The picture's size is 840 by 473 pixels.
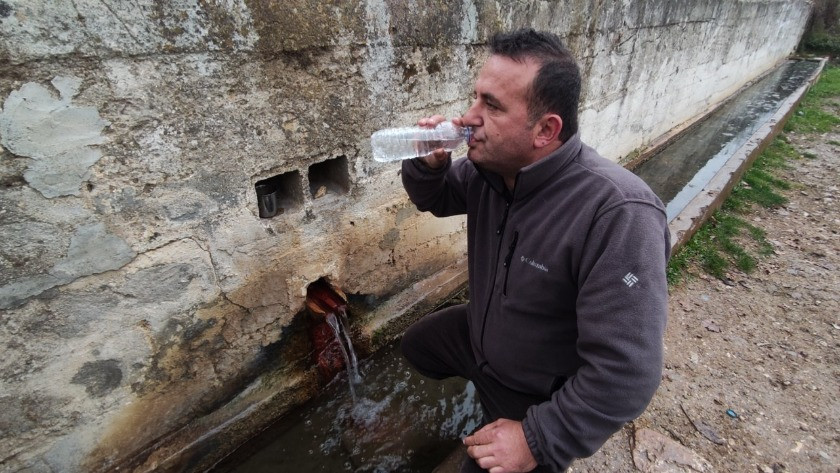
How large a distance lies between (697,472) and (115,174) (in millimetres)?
3229

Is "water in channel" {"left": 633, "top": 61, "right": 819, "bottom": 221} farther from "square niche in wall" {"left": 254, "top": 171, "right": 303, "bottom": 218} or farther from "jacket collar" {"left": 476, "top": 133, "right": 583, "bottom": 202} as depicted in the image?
"square niche in wall" {"left": 254, "top": 171, "right": 303, "bottom": 218}

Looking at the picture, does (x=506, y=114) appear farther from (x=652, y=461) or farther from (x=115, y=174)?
(x=652, y=461)

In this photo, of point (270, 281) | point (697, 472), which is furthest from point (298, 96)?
point (697, 472)

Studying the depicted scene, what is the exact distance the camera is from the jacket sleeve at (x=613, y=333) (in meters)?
1.33

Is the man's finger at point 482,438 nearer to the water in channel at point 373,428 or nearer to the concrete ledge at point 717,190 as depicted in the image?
the water in channel at point 373,428

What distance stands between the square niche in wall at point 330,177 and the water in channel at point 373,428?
1415 millimetres

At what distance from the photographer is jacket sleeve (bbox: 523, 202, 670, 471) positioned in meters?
1.33

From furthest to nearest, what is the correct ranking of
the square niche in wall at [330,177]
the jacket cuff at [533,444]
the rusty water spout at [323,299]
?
the rusty water spout at [323,299] < the square niche in wall at [330,177] < the jacket cuff at [533,444]

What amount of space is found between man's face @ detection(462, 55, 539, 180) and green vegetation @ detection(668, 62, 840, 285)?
3.04 m

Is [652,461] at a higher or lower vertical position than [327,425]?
higher

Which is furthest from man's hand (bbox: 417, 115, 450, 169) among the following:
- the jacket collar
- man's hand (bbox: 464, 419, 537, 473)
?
man's hand (bbox: 464, 419, 537, 473)

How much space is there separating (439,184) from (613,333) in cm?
112

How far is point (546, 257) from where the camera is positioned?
1.59 metres

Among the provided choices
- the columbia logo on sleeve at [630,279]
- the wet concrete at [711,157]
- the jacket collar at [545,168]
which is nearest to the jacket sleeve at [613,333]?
the columbia logo on sleeve at [630,279]
